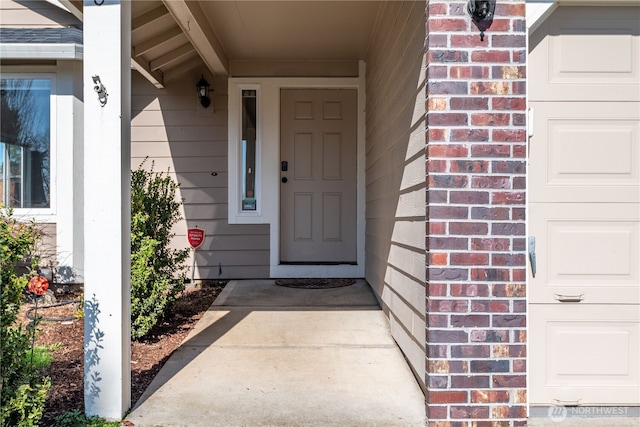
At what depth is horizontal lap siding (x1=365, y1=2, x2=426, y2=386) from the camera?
244 cm

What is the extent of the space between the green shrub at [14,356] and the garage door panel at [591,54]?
2.63 meters

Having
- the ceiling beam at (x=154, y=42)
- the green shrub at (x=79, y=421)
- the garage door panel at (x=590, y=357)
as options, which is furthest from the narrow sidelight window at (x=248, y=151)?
the garage door panel at (x=590, y=357)

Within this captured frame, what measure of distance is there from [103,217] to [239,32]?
2.75 meters

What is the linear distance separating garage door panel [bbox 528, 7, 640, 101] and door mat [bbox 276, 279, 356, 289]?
9.75ft

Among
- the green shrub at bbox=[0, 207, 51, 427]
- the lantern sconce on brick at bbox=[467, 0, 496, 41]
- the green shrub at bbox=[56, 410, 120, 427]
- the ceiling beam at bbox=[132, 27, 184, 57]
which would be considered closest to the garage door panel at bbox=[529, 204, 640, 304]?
the lantern sconce on brick at bbox=[467, 0, 496, 41]

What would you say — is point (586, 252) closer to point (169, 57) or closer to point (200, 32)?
point (200, 32)

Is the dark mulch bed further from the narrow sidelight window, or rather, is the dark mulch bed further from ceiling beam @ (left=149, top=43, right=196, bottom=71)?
ceiling beam @ (left=149, top=43, right=196, bottom=71)

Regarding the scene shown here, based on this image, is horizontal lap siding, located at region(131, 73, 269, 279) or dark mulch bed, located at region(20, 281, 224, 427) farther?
horizontal lap siding, located at region(131, 73, 269, 279)

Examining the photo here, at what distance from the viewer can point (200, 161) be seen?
16.8ft

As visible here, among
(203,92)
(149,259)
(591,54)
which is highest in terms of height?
(203,92)

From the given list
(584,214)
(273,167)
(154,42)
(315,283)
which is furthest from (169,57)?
(584,214)

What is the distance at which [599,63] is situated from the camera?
2.32 m

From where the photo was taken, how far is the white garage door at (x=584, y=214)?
89.6 inches

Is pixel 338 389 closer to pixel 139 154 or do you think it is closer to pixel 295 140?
pixel 295 140
